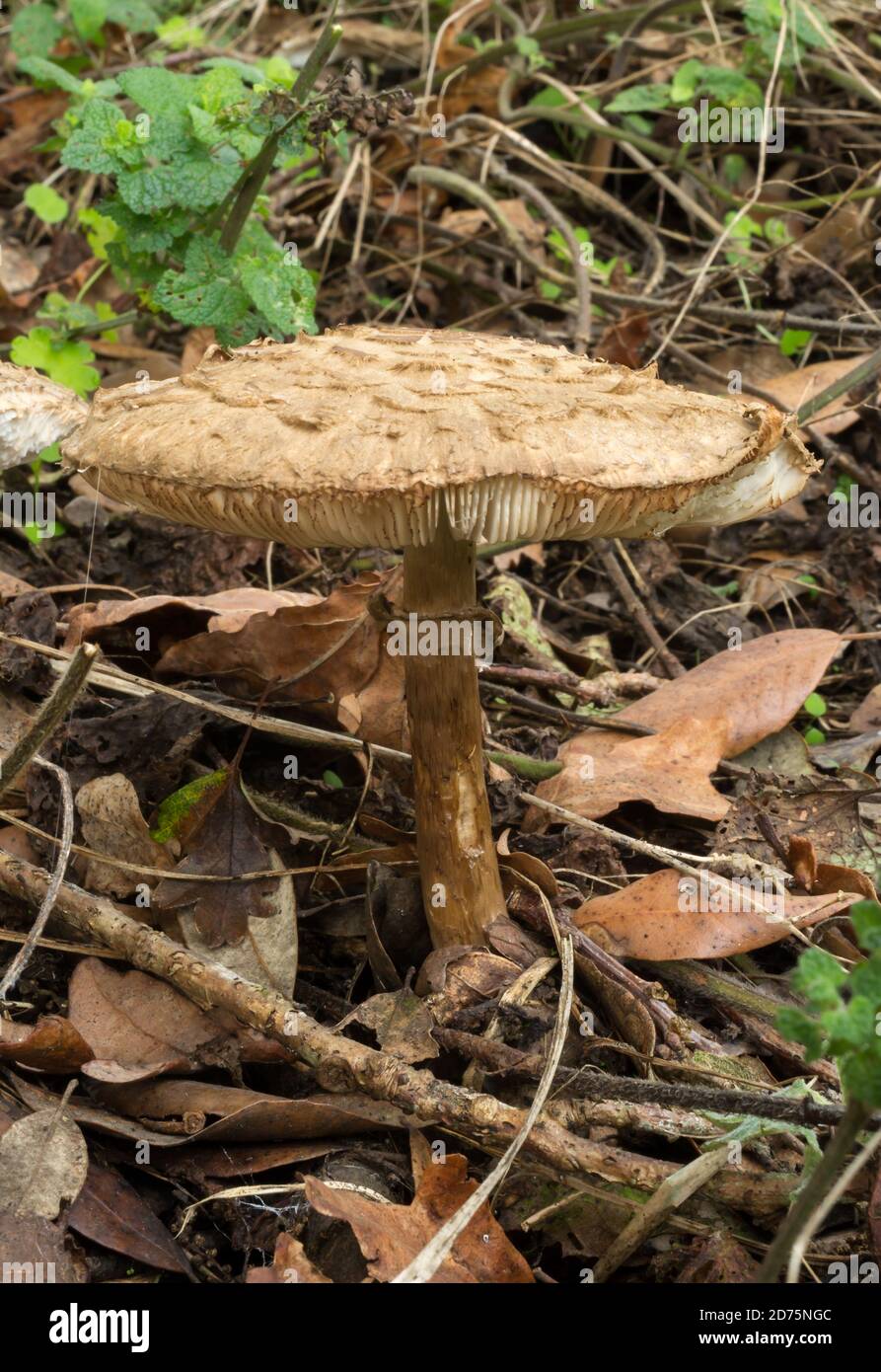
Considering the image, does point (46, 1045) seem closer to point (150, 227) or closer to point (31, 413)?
point (31, 413)

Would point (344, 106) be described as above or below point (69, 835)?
above

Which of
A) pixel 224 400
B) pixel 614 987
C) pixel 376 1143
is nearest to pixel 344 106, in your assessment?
pixel 224 400

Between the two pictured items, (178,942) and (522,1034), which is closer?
(522,1034)

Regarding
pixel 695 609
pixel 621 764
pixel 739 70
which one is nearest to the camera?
pixel 621 764

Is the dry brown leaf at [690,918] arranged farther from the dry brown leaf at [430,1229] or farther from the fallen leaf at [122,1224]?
the fallen leaf at [122,1224]

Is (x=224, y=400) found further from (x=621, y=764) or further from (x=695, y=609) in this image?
(x=695, y=609)

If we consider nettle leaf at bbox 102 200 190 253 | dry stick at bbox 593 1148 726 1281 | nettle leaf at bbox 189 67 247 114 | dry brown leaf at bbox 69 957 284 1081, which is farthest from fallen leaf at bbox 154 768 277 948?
nettle leaf at bbox 189 67 247 114

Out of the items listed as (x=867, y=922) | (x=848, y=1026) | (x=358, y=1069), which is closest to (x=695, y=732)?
(x=358, y=1069)
